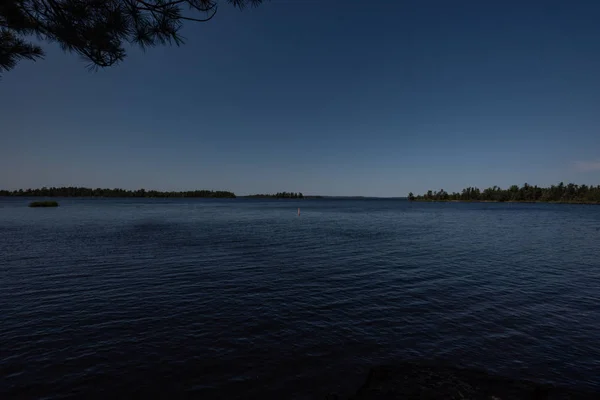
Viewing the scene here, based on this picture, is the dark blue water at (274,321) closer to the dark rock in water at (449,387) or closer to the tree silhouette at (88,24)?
the dark rock in water at (449,387)

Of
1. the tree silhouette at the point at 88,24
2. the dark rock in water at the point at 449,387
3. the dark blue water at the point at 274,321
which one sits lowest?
the dark blue water at the point at 274,321

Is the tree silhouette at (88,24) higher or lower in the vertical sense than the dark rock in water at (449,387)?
higher

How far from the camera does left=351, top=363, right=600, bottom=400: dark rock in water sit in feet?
26.5

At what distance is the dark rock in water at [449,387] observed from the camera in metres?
8.08

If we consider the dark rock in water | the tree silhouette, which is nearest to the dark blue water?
the dark rock in water

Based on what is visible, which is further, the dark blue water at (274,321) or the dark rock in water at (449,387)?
the dark blue water at (274,321)

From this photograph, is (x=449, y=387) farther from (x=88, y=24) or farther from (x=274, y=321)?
(x=88, y=24)

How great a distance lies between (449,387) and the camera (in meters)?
8.44

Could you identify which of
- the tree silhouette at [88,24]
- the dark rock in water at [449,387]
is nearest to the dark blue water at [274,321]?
the dark rock in water at [449,387]

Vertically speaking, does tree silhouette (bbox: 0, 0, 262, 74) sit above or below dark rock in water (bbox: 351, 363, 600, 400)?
above

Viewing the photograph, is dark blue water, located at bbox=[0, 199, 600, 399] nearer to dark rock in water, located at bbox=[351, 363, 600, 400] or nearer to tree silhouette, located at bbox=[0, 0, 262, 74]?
dark rock in water, located at bbox=[351, 363, 600, 400]

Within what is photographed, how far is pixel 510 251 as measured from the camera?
110 ft

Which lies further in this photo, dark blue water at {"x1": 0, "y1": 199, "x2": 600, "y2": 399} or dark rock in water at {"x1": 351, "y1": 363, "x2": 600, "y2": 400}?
dark blue water at {"x1": 0, "y1": 199, "x2": 600, "y2": 399}

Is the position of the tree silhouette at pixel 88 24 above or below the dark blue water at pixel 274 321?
above
